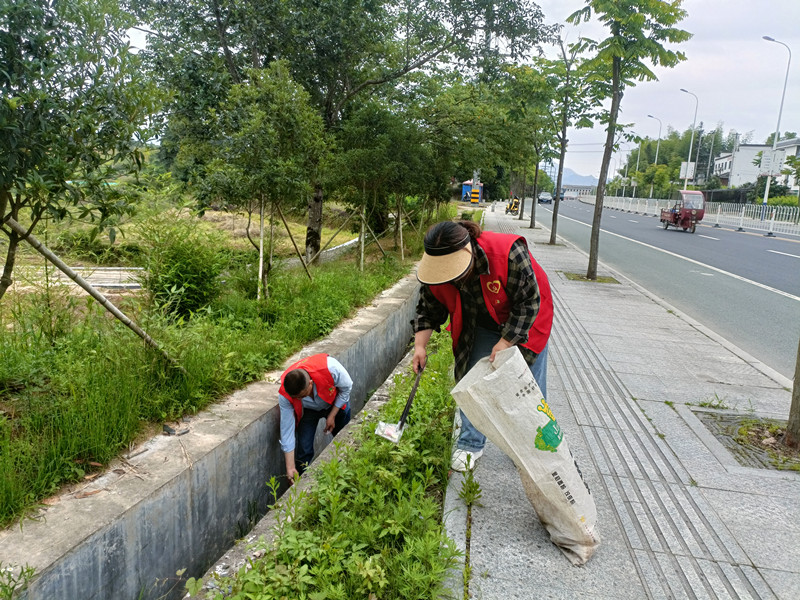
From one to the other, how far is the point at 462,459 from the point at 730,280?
1111cm

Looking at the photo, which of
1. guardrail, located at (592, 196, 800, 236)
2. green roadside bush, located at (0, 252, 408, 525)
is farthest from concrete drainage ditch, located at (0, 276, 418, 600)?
guardrail, located at (592, 196, 800, 236)

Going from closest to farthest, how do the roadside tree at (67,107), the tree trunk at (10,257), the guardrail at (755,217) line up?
the roadside tree at (67,107)
the tree trunk at (10,257)
the guardrail at (755,217)

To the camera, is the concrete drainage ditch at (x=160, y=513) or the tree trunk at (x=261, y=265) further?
the tree trunk at (x=261, y=265)

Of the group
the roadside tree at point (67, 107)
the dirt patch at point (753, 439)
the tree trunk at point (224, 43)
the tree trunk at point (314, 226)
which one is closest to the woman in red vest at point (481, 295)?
the dirt patch at point (753, 439)

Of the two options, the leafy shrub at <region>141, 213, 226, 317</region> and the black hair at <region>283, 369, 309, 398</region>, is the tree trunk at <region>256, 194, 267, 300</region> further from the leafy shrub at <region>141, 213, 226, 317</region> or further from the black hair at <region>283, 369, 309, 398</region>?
the black hair at <region>283, 369, 309, 398</region>

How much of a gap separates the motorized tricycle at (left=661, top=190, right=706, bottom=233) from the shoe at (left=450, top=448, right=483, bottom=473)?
84.2 ft

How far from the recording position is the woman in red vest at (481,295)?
108 inches

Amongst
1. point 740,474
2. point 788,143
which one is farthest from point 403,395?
point 788,143

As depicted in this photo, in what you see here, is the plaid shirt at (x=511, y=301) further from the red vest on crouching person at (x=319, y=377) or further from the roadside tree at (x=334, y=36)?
the roadside tree at (x=334, y=36)

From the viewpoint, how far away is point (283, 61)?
7.57 m

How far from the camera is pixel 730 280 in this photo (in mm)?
12133

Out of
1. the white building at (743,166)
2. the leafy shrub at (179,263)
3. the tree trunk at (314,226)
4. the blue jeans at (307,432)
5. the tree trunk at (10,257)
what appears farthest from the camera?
the white building at (743,166)

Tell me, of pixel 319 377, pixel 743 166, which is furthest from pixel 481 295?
pixel 743 166

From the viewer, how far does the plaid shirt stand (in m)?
2.83
